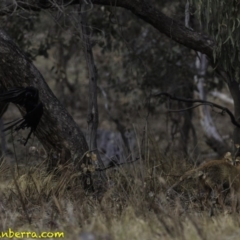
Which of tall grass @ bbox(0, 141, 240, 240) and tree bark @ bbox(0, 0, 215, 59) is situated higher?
tree bark @ bbox(0, 0, 215, 59)

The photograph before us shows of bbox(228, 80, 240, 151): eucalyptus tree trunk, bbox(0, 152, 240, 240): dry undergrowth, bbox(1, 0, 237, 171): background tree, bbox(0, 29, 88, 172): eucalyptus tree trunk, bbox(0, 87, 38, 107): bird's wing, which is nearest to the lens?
bbox(0, 152, 240, 240): dry undergrowth

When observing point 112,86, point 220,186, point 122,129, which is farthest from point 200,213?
point 112,86

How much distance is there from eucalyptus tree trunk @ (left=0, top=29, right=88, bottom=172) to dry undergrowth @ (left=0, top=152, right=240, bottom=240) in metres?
0.28

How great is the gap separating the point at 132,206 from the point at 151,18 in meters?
3.39

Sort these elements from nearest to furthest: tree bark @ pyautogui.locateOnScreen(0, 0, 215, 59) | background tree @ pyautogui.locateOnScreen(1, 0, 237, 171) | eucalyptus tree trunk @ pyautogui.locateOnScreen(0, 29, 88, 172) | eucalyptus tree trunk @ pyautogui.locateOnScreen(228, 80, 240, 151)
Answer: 1. eucalyptus tree trunk @ pyautogui.locateOnScreen(0, 29, 88, 172)
2. tree bark @ pyautogui.locateOnScreen(0, 0, 215, 59)
3. eucalyptus tree trunk @ pyautogui.locateOnScreen(228, 80, 240, 151)
4. background tree @ pyautogui.locateOnScreen(1, 0, 237, 171)

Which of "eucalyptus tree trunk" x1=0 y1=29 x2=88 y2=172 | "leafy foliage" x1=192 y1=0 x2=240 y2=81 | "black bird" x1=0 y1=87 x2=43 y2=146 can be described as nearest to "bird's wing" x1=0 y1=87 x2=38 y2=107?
"black bird" x1=0 y1=87 x2=43 y2=146

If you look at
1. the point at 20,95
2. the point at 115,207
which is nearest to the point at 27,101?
the point at 20,95

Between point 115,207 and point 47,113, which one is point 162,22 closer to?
point 47,113

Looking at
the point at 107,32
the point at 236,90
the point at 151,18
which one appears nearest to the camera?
the point at 151,18

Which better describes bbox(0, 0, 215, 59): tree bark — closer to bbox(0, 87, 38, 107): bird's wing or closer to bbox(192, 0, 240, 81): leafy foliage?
bbox(192, 0, 240, 81): leafy foliage

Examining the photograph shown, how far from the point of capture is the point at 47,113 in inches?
323

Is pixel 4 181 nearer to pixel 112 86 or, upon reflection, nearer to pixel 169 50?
pixel 169 50

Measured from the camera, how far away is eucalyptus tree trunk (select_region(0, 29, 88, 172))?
812 cm

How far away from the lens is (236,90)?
988 cm
